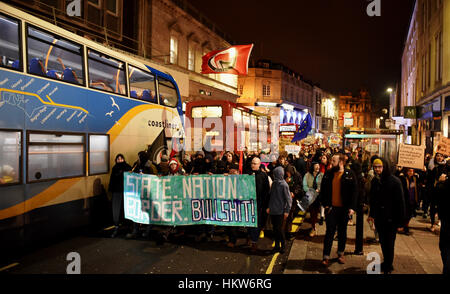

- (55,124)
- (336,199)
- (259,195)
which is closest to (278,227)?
(259,195)

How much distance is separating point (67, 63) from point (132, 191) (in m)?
3.28

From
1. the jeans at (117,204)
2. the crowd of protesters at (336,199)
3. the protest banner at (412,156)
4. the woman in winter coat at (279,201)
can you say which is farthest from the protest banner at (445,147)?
the jeans at (117,204)

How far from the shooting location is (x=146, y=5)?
2098cm

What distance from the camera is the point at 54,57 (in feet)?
22.3

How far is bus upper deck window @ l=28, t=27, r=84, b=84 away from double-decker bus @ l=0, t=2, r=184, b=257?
21 mm

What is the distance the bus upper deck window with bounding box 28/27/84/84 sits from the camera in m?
6.27

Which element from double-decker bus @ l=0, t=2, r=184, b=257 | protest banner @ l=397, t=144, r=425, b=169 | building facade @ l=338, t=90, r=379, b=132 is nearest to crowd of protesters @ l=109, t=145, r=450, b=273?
protest banner @ l=397, t=144, r=425, b=169

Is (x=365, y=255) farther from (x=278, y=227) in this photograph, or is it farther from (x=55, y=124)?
(x=55, y=124)

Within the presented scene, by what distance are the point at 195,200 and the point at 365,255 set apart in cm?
362

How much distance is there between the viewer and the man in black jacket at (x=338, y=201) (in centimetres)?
553

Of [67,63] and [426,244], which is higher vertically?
[67,63]

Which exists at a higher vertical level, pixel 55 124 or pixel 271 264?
pixel 55 124
